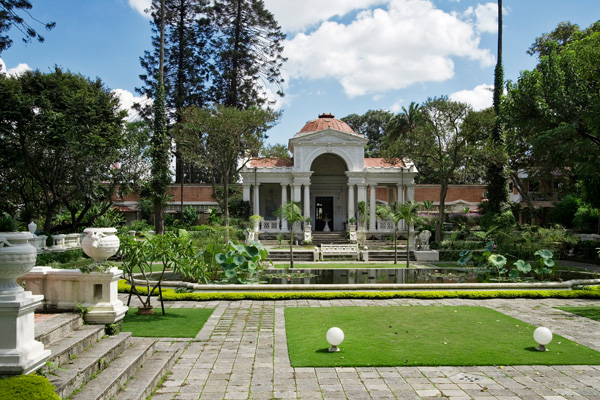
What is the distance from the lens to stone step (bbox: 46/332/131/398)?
435 centimetres

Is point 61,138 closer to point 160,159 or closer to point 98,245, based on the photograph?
point 160,159

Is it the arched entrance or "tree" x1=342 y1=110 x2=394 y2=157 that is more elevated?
"tree" x1=342 y1=110 x2=394 y2=157

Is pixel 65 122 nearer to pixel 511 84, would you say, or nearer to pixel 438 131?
pixel 438 131

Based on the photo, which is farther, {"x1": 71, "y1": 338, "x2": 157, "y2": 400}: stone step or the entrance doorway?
the entrance doorway

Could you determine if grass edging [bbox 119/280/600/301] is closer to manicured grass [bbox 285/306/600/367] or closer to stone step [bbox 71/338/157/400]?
manicured grass [bbox 285/306/600/367]

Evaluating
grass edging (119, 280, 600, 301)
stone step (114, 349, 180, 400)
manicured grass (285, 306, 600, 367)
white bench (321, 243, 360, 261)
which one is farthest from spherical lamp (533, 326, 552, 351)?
white bench (321, 243, 360, 261)

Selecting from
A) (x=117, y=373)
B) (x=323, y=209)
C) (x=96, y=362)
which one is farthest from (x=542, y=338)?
(x=323, y=209)

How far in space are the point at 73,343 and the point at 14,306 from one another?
5.43ft

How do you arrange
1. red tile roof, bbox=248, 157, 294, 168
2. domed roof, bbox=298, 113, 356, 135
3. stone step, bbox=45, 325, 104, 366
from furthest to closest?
domed roof, bbox=298, 113, 356, 135 < red tile roof, bbox=248, 157, 294, 168 < stone step, bbox=45, 325, 104, 366

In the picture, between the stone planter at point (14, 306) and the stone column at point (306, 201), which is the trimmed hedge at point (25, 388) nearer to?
the stone planter at point (14, 306)

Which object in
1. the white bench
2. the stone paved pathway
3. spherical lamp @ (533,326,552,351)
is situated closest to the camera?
the stone paved pathway

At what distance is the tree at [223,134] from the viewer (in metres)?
26.3

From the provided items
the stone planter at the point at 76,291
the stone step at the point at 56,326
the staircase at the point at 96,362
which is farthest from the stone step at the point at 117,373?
the stone step at the point at 56,326

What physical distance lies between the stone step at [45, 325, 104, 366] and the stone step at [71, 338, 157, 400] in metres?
0.37
